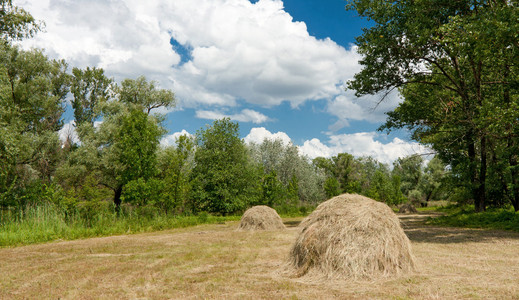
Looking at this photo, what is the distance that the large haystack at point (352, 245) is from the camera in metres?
6.39

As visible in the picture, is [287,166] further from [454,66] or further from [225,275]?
[225,275]

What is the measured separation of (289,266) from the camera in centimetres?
719

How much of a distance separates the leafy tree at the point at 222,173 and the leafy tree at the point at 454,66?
1387 centimetres

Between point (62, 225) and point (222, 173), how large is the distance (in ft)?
48.0

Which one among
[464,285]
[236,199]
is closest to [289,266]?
[464,285]

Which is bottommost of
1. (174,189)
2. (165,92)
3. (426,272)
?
(426,272)

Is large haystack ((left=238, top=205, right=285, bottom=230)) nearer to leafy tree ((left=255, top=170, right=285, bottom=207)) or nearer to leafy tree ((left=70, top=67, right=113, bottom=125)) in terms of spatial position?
leafy tree ((left=255, top=170, right=285, bottom=207))

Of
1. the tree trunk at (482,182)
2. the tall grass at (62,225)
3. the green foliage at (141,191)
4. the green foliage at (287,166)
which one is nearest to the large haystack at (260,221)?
the tall grass at (62,225)

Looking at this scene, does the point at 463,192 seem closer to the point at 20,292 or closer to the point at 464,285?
the point at 464,285

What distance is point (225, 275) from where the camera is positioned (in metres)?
6.91

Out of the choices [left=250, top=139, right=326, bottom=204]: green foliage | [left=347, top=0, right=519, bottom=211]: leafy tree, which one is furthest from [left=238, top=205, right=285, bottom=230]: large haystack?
[left=250, top=139, right=326, bottom=204]: green foliage

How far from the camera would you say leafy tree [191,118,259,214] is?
2809cm

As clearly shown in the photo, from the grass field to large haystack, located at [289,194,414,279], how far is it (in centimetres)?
33

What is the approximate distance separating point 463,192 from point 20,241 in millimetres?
27451
